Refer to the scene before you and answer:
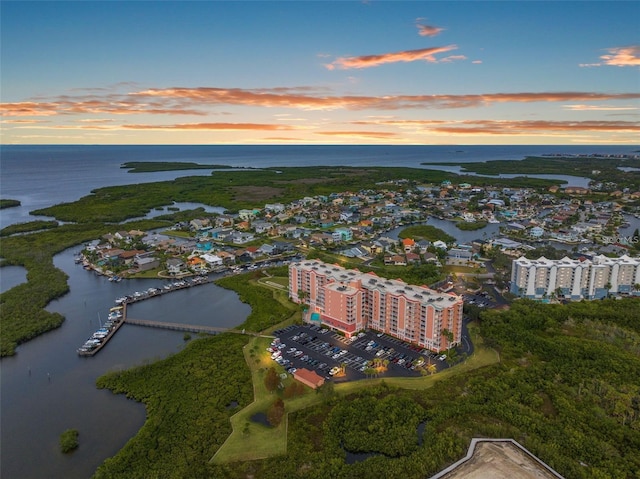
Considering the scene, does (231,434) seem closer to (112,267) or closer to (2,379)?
(2,379)

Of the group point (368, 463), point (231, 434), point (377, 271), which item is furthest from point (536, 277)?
point (231, 434)

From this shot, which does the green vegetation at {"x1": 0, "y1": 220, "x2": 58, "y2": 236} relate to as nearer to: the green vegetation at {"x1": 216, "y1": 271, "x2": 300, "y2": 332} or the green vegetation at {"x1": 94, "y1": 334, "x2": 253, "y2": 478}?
the green vegetation at {"x1": 216, "y1": 271, "x2": 300, "y2": 332}

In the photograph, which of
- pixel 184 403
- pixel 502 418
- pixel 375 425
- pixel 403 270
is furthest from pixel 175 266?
pixel 502 418

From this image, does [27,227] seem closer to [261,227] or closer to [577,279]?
[261,227]

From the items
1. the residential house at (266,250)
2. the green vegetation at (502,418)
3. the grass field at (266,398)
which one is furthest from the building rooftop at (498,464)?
the residential house at (266,250)

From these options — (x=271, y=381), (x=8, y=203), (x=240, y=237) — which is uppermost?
(x=8, y=203)

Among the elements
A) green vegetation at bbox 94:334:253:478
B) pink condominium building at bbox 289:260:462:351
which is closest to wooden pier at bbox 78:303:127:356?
green vegetation at bbox 94:334:253:478
